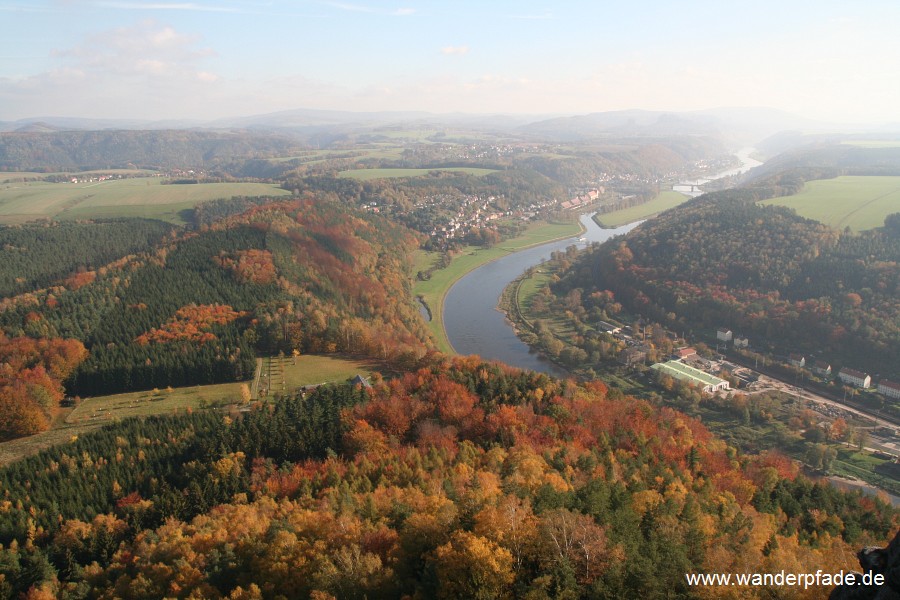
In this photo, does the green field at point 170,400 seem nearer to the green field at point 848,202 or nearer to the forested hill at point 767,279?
the forested hill at point 767,279

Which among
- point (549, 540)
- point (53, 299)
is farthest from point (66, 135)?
point (549, 540)

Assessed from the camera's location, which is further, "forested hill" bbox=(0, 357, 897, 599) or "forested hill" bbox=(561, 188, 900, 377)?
"forested hill" bbox=(561, 188, 900, 377)

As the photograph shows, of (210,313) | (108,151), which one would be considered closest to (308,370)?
(210,313)

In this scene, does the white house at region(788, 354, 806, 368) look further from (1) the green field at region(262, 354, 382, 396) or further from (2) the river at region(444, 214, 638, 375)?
(1) the green field at region(262, 354, 382, 396)

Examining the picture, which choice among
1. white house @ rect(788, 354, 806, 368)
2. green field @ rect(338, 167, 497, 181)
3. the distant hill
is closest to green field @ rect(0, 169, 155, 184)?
the distant hill

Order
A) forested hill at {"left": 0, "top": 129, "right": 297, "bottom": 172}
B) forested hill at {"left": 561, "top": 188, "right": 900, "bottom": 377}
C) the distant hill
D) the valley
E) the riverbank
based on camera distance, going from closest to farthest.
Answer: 1. the valley
2. forested hill at {"left": 561, "top": 188, "right": 900, "bottom": 377}
3. the riverbank
4. forested hill at {"left": 0, "top": 129, "right": 297, "bottom": 172}
5. the distant hill

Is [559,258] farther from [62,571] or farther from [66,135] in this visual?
[66,135]
